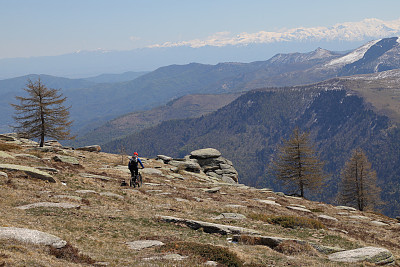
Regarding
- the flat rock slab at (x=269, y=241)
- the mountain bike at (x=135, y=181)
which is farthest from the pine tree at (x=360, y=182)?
the flat rock slab at (x=269, y=241)

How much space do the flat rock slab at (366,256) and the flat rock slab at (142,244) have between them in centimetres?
793

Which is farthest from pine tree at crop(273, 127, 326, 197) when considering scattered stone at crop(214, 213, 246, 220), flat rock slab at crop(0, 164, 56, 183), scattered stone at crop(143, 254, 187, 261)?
scattered stone at crop(143, 254, 187, 261)

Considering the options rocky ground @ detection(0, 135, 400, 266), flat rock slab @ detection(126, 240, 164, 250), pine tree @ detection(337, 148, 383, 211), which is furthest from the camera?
pine tree @ detection(337, 148, 383, 211)

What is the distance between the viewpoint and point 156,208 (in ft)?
69.1

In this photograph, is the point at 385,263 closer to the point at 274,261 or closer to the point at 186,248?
the point at 274,261

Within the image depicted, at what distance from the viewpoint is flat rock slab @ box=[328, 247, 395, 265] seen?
13216mm

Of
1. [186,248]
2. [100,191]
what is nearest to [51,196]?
[100,191]

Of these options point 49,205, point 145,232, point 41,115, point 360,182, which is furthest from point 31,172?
point 360,182

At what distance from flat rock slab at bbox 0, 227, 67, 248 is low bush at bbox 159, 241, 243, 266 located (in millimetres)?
3927

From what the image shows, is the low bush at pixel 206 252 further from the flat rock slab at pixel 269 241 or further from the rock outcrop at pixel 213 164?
the rock outcrop at pixel 213 164

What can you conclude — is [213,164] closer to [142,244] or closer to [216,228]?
[216,228]

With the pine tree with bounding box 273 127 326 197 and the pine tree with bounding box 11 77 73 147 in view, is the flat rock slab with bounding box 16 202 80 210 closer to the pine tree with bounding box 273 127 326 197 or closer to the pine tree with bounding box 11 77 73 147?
the pine tree with bounding box 11 77 73 147

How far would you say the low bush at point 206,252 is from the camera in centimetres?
1123

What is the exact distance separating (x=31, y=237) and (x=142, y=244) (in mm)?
4373
